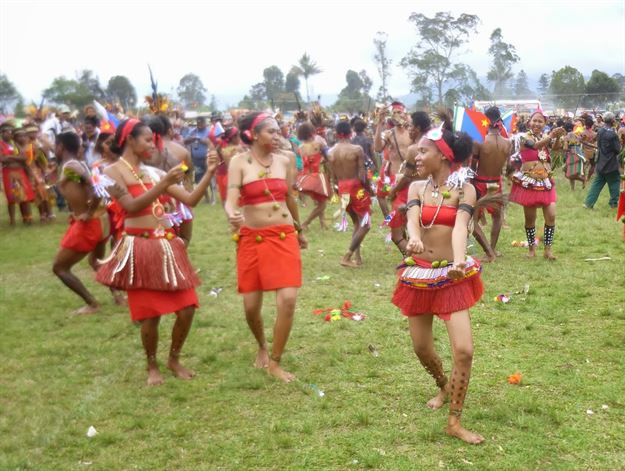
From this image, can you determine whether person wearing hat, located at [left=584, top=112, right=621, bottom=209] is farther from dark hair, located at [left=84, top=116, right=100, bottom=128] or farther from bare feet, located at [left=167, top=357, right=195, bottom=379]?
bare feet, located at [left=167, top=357, right=195, bottom=379]

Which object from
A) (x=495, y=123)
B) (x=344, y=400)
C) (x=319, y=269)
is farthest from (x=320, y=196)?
(x=344, y=400)

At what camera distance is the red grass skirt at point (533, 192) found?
856 cm

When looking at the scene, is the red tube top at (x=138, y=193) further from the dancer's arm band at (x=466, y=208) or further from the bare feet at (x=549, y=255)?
the bare feet at (x=549, y=255)

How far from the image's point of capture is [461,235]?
3.86 metres

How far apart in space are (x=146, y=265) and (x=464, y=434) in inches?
98.6

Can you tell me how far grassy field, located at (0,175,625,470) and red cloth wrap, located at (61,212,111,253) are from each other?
2.59ft

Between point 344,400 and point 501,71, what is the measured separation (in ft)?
137

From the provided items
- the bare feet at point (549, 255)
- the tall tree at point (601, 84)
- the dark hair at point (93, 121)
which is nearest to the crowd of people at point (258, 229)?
the bare feet at point (549, 255)

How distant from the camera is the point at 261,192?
5.09 m

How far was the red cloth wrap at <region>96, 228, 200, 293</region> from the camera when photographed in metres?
4.85

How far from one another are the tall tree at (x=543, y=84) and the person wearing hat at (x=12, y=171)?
75.5 feet

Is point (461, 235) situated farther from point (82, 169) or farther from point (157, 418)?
point (82, 169)

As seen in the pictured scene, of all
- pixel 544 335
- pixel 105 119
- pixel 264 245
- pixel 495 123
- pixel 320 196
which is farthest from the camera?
pixel 320 196

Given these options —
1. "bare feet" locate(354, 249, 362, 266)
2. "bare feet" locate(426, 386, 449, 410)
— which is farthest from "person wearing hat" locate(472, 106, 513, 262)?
"bare feet" locate(426, 386, 449, 410)
